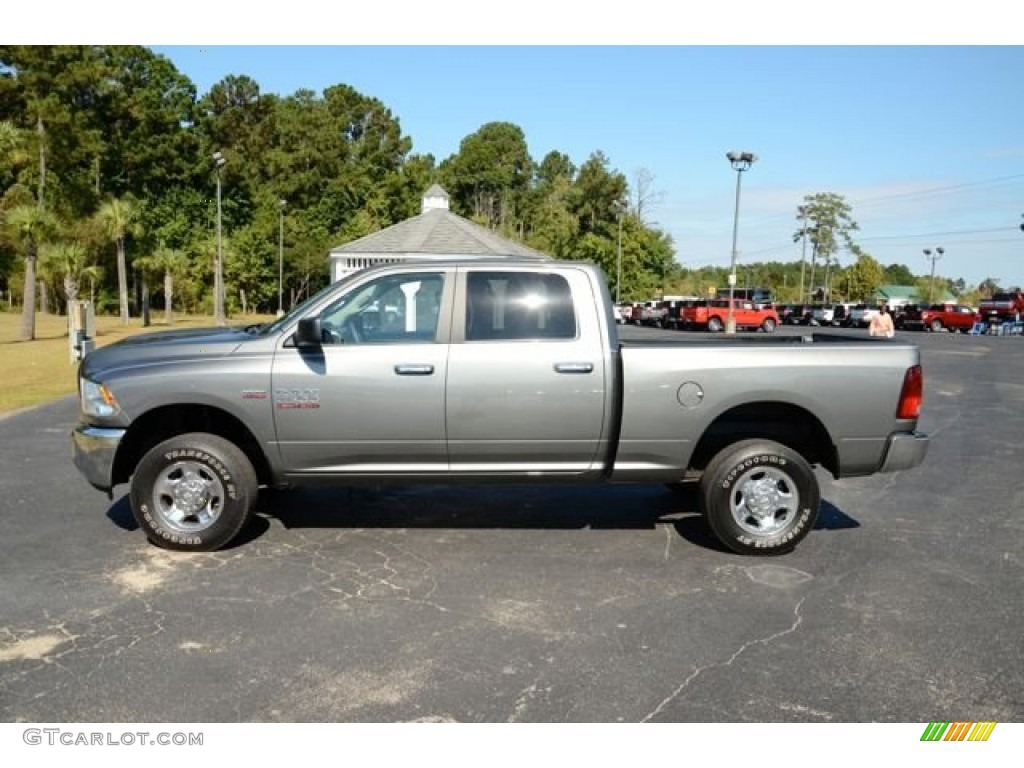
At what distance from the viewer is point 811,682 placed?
363 centimetres

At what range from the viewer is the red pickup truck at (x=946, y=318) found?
4581 centimetres

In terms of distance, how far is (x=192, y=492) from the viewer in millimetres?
5285

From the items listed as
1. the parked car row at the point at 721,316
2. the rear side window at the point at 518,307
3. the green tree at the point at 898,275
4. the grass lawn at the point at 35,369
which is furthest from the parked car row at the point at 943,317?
the green tree at the point at 898,275

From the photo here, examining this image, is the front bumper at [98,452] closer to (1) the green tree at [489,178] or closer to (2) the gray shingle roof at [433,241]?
(2) the gray shingle roof at [433,241]

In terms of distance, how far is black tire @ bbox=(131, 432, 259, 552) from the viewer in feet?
17.2

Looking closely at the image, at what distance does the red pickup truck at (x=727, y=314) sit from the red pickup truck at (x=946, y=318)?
39.8 ft

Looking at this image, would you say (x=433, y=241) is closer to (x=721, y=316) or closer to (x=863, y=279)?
(x=721, y=316)

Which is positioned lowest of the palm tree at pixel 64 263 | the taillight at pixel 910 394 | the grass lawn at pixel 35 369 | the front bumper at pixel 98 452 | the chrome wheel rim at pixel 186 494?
the grass lawn at pixel 35 369

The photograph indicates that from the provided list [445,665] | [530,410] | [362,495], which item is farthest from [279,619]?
[362,495]

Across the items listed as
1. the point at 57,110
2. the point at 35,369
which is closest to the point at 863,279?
the point at 57,110

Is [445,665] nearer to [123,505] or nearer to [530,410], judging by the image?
[530,410]

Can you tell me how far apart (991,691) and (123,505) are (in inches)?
238

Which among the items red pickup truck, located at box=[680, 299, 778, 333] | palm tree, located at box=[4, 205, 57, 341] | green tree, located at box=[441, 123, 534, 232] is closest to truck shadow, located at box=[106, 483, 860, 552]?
palm tree, located at box=[4, 205, 57, 341]

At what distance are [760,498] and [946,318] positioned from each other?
47741 mm
